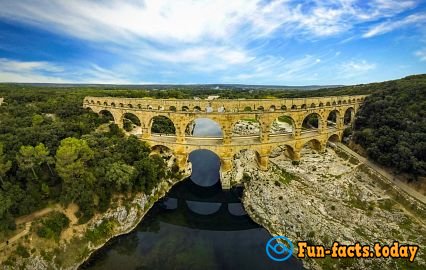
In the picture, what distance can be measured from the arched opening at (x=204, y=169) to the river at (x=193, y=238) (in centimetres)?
131

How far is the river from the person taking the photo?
23828 millimetres

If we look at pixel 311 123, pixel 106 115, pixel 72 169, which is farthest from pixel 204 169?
pixel 311 123

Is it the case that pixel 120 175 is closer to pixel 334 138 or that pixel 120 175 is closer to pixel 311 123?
pixel 334 138

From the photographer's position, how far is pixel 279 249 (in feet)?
84.4

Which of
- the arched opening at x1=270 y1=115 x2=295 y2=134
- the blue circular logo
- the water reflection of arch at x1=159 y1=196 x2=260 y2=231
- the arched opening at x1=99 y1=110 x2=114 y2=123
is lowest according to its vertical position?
the blue circular logo

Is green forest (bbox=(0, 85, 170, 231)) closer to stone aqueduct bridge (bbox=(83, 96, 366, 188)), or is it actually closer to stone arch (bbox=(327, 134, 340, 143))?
stone aqueduct bridge (bbox=(83, 96, 366, 188))

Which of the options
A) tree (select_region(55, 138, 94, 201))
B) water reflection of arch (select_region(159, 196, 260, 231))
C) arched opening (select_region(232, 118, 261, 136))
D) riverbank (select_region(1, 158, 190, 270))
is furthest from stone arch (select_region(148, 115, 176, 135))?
tree (select_region(55, 138, 94, 201))

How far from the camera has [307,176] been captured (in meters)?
35.2

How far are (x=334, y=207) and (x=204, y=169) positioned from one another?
68.4 ft

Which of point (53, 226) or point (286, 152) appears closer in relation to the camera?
point (53, 226)

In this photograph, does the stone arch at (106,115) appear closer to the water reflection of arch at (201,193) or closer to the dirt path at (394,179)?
the water reflection of arch at (201,193)

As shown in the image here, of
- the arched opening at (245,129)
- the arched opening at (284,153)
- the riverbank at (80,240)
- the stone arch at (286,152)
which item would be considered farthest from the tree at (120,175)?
the arched opening at (245,129)

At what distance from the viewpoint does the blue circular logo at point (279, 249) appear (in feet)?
80.7

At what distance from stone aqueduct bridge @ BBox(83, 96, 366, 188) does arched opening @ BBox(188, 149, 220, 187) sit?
3.02 m
